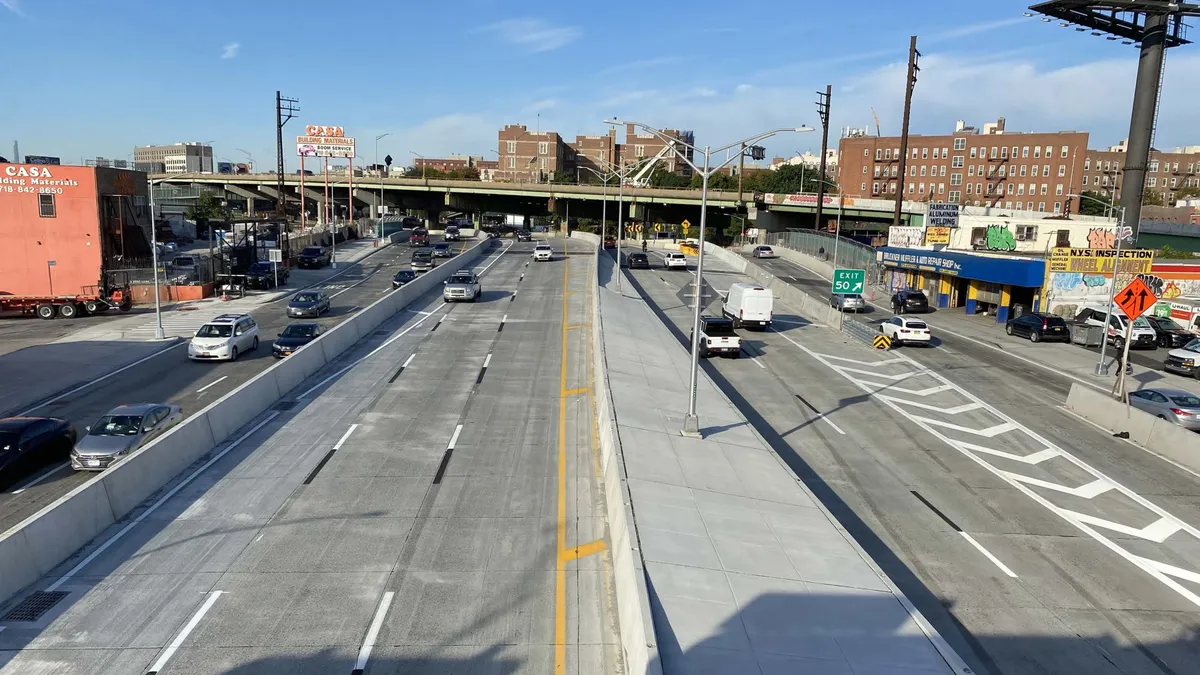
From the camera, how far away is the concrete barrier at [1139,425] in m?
21.9

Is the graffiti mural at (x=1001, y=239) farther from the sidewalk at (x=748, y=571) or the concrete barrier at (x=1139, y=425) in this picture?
the sidewalk at (x=748, y=571)

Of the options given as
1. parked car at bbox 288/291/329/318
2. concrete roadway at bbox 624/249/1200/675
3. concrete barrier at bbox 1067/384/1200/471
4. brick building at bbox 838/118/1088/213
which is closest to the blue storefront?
concrete roadway at bbox 624/249/1200/675

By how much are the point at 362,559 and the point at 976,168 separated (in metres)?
127

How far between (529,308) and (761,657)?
111ft

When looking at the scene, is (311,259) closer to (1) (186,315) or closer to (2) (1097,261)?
(1) (186,315)

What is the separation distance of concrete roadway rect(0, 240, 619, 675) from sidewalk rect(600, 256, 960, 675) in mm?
1160

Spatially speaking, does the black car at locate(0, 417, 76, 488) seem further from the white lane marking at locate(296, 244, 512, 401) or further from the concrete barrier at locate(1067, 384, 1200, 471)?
the concrete barrier at locate(1067, 384, 1200, 471)

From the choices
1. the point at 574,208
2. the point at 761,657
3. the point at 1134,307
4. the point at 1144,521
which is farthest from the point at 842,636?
the point at 574,208

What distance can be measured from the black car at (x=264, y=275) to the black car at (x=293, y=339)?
2383 centimetres

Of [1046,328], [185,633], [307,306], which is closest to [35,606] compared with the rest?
[185,633]

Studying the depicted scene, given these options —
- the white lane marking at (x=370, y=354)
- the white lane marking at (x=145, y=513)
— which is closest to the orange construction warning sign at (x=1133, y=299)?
the white lane marking at (x=370, y=354)

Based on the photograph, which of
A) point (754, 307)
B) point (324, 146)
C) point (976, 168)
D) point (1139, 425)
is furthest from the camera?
point (976, 168)

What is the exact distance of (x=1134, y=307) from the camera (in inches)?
1098

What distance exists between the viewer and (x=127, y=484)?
15.3 metres
